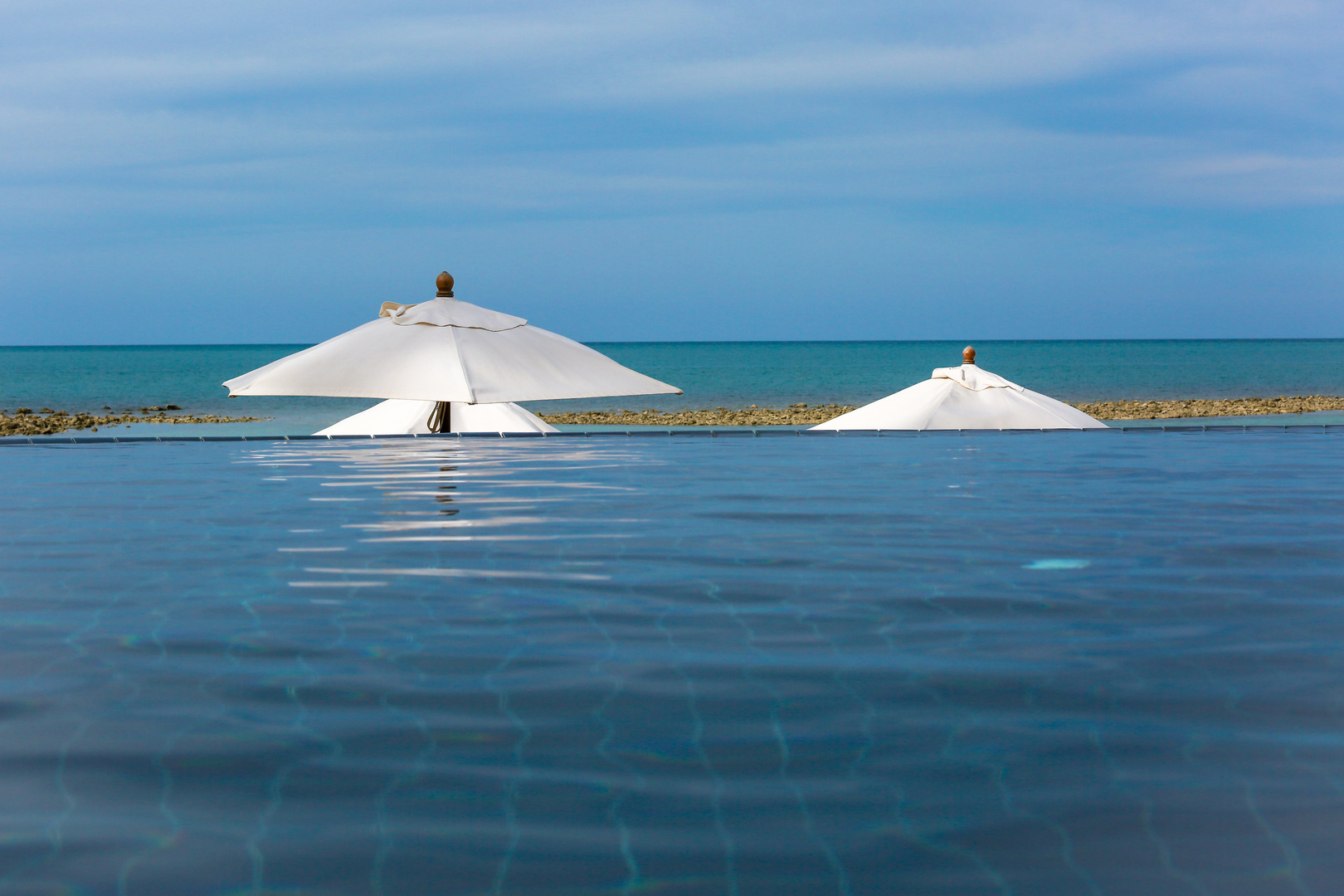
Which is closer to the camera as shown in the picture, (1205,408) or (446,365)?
(446,365)

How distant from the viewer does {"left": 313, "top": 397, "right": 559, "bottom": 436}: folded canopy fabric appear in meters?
14.1

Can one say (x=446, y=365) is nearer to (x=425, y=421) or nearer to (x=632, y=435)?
(x=425, y=421)

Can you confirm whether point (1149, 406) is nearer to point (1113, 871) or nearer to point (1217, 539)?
point (1217, 539)

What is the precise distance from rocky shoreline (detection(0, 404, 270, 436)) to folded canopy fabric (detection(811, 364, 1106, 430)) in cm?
2310

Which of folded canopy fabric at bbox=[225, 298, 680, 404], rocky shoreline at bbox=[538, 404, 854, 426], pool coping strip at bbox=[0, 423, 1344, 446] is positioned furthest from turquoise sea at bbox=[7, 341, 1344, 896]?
rocky shoreline at bbox=[538, 404, 854, 426]

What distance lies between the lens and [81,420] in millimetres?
36625

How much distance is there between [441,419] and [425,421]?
85 cm

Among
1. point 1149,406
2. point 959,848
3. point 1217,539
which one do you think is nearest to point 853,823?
point 959,848

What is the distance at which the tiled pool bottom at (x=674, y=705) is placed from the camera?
2.51 meters

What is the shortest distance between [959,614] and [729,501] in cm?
401

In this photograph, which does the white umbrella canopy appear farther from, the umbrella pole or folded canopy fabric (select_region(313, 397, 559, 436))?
folded canopy fabric (select_region(313, 397, 559, 436))

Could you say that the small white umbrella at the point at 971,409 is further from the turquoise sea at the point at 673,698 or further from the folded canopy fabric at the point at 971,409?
the turquoise sea at the point at 673,698

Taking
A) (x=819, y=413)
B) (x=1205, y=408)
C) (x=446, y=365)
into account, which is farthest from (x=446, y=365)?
(x=1205, y=408)

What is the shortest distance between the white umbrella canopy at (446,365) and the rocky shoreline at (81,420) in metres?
20.6
